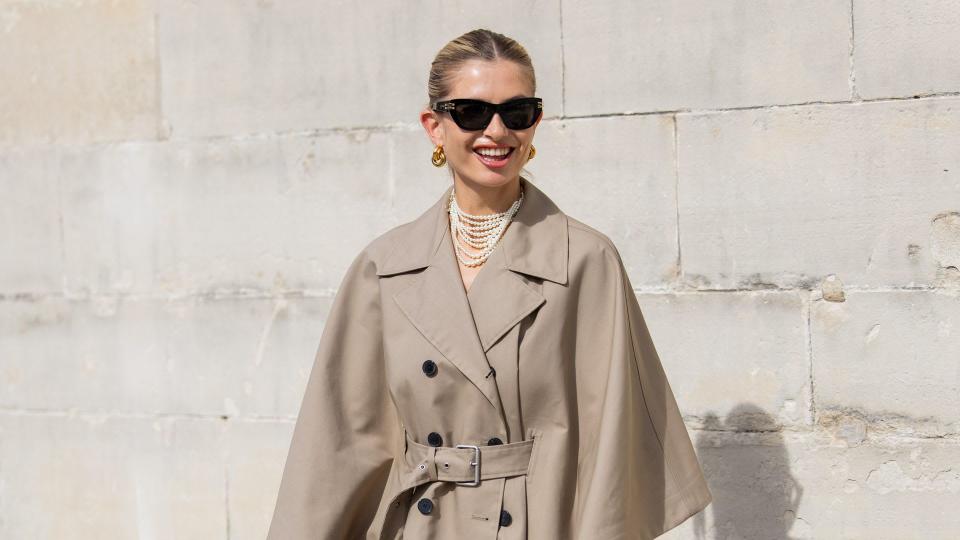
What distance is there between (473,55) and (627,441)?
1.01 metres

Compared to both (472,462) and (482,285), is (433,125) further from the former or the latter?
(472,462)

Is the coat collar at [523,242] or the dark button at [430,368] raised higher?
the coat collar at [523,242]

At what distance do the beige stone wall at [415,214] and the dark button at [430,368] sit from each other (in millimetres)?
1692

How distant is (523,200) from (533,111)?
9.9 inches

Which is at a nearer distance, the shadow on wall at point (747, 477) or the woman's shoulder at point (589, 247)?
the woman's shoulder at point (589, 247)

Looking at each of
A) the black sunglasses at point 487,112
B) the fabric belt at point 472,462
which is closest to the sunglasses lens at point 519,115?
the black sunglasses at point 487,112

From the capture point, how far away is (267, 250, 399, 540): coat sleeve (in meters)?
3.22

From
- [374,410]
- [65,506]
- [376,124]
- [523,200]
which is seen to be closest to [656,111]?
[376,124]

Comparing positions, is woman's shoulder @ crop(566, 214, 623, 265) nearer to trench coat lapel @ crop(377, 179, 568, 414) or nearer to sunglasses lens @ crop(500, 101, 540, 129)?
trench coat lapel @ crop(377, 179, 568, 414)

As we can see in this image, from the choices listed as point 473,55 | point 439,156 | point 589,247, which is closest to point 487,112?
point 473,55

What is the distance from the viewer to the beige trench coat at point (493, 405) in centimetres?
303

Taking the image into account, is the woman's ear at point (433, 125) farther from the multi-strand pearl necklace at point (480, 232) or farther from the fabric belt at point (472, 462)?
the fabric belt at point (472, 462)

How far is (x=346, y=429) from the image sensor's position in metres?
3.28

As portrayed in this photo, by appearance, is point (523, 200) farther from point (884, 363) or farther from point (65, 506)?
A: point (65, 506)
